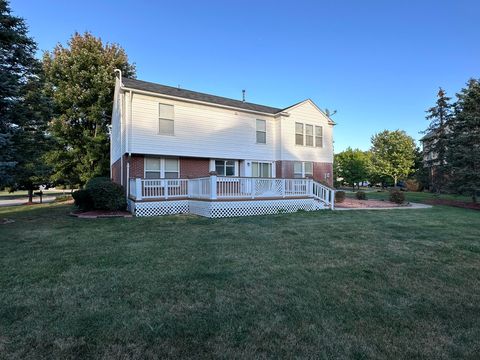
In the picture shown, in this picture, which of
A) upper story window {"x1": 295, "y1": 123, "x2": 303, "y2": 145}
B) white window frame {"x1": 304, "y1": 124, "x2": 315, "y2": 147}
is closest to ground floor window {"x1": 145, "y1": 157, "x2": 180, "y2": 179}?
upper story window {"x1": 295, "y1": 123, "x2": 303, "y2": 145}

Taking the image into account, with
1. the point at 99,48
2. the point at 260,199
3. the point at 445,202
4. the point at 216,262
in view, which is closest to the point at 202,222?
the point at 260,199

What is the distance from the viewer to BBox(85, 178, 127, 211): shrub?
1162cm

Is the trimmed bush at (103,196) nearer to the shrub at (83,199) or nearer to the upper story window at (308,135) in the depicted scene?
the shrub at (83,199)

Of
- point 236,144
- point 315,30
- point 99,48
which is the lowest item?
point 236,144

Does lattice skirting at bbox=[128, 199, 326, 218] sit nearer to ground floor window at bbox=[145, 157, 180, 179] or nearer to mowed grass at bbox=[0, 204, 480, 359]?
ground floor window at bbox=[145, 157, 180, 179]

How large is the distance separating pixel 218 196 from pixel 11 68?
9.49m

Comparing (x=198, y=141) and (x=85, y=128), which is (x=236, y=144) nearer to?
(x=198, y=141)

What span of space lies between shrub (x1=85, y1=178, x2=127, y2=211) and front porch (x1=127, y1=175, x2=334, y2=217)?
23.0 inches

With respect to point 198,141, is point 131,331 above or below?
below

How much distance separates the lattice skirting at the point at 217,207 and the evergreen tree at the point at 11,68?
4.58m

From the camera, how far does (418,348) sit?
2465 mm

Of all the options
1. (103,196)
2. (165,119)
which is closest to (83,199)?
(103,196)

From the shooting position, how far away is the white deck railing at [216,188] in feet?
36.9

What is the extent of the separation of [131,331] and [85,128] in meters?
25.2
